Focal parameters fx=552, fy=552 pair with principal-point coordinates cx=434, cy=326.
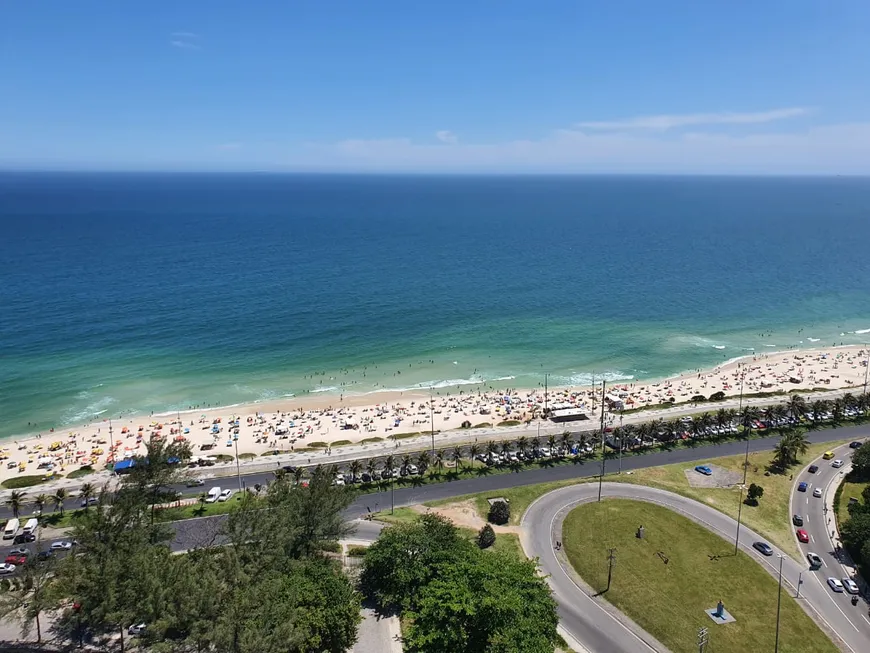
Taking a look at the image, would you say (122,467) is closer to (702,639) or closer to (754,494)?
(702,639)

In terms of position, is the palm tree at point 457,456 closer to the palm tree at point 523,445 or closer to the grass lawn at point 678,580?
the palm tree at point 523,445

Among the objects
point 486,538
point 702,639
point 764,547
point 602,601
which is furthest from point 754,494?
point 486,538

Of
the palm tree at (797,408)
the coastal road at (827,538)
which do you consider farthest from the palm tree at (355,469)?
the palm tree at (797,408)

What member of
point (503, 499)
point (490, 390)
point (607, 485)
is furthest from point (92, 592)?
point (490, 390)

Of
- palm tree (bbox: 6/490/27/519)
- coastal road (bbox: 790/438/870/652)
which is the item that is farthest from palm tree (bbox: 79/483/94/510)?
coastal road (bbox: 790/438/870/652)

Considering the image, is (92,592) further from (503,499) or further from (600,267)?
(600,267)

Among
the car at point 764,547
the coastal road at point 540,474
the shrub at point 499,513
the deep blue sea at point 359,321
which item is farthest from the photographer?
the deep blue sea at point 359,321
